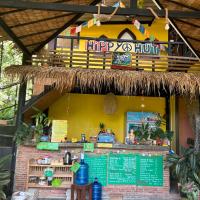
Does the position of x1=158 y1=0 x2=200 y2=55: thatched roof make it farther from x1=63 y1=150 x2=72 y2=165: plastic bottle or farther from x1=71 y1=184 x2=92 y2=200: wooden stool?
x1=71 y1=184 x2=92 y2=200: wooden stool

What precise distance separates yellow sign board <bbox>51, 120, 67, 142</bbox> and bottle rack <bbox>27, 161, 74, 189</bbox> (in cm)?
67

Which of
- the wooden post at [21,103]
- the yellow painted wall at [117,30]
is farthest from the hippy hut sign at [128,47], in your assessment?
the wooden post at [21,103]

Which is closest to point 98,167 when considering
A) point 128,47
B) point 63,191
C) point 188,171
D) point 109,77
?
point 63,191

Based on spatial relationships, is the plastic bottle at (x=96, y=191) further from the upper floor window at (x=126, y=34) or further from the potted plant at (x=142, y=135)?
the upper floor window at (x=126, y=34)

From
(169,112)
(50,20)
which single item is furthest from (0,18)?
(169,112)

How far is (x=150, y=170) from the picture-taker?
7230 millimetres

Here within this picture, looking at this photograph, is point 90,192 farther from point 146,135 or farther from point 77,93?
point 77,93

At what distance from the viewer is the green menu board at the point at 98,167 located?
712 centimetres

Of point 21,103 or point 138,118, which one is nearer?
point 21,103

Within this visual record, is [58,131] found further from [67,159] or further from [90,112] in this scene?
[90,112]

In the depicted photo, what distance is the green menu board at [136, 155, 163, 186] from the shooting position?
718cm

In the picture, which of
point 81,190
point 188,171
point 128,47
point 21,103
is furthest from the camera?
point 128,47

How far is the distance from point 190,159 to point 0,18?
5033mm

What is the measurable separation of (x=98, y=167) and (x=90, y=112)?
2.41m
